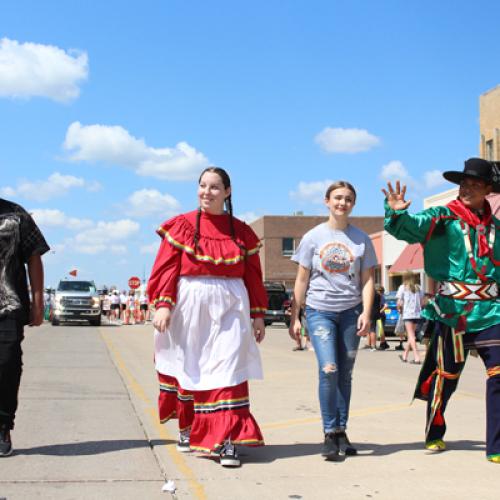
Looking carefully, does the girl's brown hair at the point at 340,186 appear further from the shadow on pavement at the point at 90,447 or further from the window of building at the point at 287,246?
the window of building at the point at 287,246

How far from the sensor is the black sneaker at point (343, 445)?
6.30 meters

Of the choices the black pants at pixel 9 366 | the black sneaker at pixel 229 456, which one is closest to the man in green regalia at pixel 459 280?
the black sneaker at pixel 229 456

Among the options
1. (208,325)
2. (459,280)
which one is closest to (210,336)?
(208,325)

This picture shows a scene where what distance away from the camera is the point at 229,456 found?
588cm

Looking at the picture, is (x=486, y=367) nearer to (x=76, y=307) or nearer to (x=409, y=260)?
(x=76, y=307)

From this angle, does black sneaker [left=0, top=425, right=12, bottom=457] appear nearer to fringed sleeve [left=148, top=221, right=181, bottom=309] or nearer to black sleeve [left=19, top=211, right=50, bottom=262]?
black sleeve [left=19, top=211, right=50, bottom=262]

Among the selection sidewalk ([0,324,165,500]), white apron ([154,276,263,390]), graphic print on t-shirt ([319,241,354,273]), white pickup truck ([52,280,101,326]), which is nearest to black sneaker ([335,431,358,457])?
white apron ([154,276,263,390])

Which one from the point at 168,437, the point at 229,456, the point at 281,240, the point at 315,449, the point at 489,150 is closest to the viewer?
the point at 229,456

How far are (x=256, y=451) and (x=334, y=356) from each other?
96 centimetres

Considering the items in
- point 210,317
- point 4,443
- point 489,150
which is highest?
point 489,150

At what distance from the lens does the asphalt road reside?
5.27 meters

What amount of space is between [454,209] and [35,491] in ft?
11.5

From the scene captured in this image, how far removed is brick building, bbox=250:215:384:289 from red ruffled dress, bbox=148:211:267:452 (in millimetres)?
68910

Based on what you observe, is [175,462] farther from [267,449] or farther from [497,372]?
[497,372]
